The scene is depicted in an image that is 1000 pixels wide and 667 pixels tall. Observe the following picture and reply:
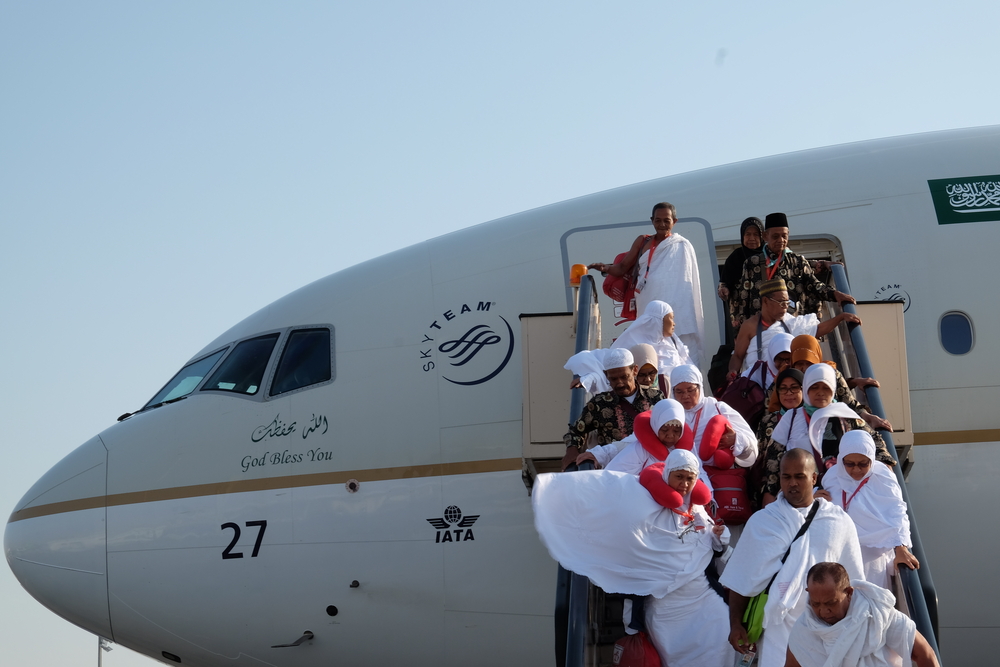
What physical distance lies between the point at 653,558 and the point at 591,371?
1.63 metres

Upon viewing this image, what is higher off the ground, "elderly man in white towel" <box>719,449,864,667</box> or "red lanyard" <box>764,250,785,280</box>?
"red lanyard" <box>764,250,785,280</box>

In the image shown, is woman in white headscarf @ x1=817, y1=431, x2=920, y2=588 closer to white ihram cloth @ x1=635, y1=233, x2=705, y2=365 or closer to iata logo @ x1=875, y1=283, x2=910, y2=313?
white ihram cloth @ x1=635, y1=233, x2=705, y2=365

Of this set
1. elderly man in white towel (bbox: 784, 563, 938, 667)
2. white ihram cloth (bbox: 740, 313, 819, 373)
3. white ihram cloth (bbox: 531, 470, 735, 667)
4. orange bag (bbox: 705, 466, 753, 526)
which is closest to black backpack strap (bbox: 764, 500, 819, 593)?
elderly man in white towel (bbox: 784, 563, 938, 667)

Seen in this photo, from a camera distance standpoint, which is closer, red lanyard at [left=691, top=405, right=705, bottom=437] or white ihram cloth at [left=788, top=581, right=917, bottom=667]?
white ihram cloth at [left=788, top=581, right=917, bottom=667]

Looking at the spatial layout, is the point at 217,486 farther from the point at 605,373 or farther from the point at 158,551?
the point at 605,373

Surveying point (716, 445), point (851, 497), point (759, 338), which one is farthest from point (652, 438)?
point (759, 338)

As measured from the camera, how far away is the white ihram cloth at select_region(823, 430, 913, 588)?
5.22m

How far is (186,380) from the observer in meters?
9.47

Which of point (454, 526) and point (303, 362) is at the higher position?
point (303, 362)

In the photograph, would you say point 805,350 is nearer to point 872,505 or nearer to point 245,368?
point 872,505

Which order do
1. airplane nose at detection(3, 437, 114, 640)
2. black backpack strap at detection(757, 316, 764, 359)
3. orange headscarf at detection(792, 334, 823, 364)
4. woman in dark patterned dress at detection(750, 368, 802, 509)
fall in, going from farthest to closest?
airplane nose at detection(3, 437, 114, 640)
black backpack strap at detection(757, 316, 764, 359)
orange headscarf at detection(792, 334, 823, 364)
woman in dark patterned dress at detection(750, 368, 802, 509)

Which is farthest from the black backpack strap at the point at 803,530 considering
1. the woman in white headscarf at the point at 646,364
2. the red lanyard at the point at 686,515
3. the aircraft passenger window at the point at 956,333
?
the aircraft passenger window at the point at 956,333

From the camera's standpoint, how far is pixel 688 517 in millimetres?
5168

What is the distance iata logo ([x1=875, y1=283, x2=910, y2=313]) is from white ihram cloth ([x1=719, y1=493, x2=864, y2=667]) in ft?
12.4
